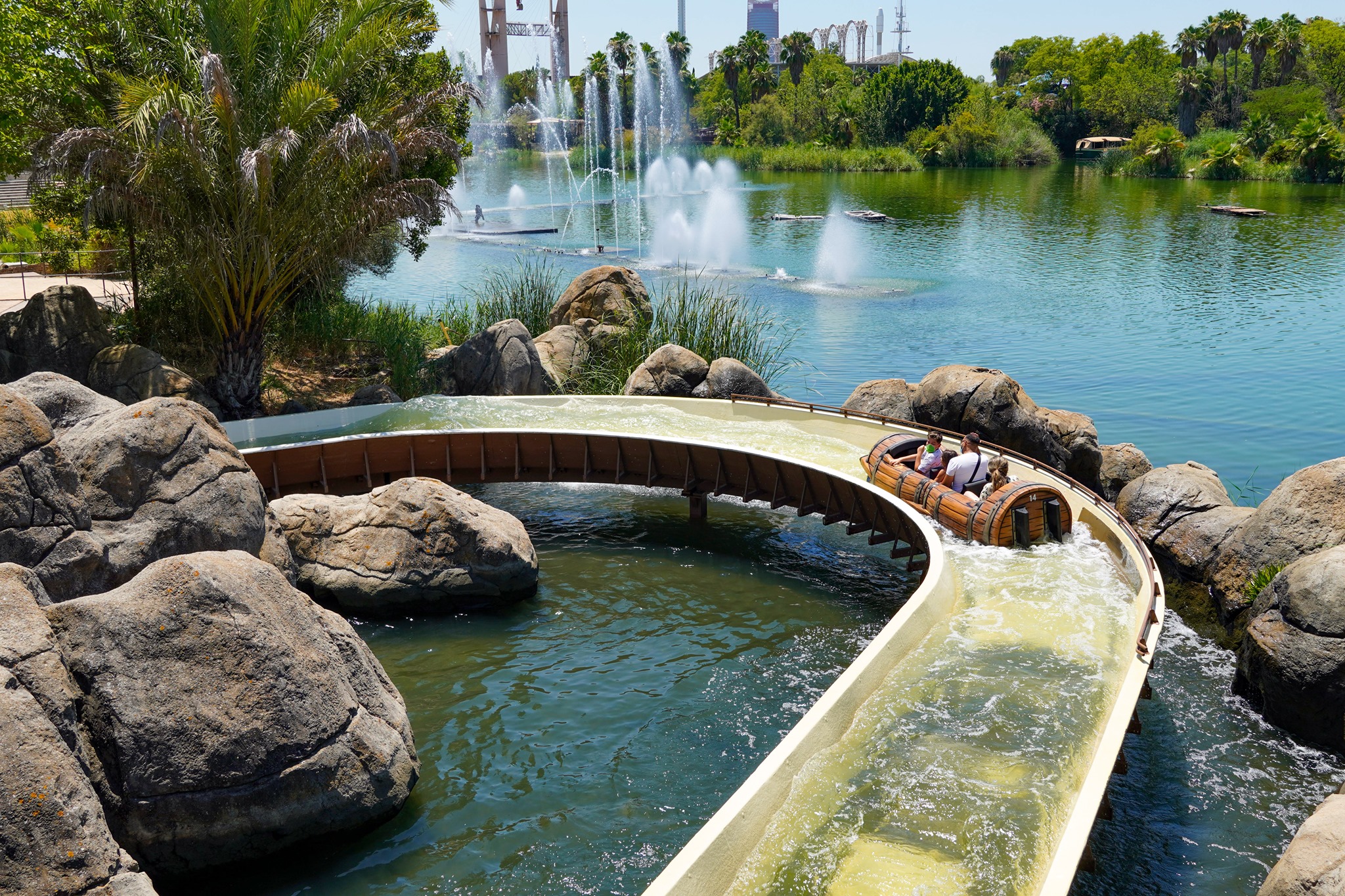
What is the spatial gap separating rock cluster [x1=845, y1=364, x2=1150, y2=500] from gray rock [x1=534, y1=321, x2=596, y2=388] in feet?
23.0

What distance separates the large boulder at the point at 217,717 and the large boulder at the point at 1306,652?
388 inches

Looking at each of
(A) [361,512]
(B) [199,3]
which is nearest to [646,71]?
(B) [199,3]

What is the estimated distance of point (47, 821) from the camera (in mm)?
6816

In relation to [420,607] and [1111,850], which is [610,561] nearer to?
[420,607]

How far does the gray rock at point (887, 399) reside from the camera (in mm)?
20594

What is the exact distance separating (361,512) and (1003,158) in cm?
9207

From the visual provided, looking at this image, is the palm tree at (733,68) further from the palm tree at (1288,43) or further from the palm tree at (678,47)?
the palm tree at (1288,43)

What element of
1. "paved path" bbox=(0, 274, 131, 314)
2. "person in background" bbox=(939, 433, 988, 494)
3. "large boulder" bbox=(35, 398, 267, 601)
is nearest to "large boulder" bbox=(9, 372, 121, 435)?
"large boulder" bbox=(35, 398, 267, 601)

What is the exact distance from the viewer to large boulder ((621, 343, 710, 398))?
70.0 feet

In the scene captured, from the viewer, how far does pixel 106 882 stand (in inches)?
274

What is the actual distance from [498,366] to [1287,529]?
1480 cm

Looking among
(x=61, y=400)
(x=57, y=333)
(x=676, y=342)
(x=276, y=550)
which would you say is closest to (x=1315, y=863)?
(x=276, y=550)

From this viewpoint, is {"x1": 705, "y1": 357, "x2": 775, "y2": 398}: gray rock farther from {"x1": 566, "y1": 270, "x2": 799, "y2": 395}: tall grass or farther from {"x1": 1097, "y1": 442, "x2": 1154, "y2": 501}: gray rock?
{"x1": 1097, "y1": 442, "x2": 1154, "y2": 501}: gray rock

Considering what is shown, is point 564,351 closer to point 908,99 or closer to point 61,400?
point 61,400
